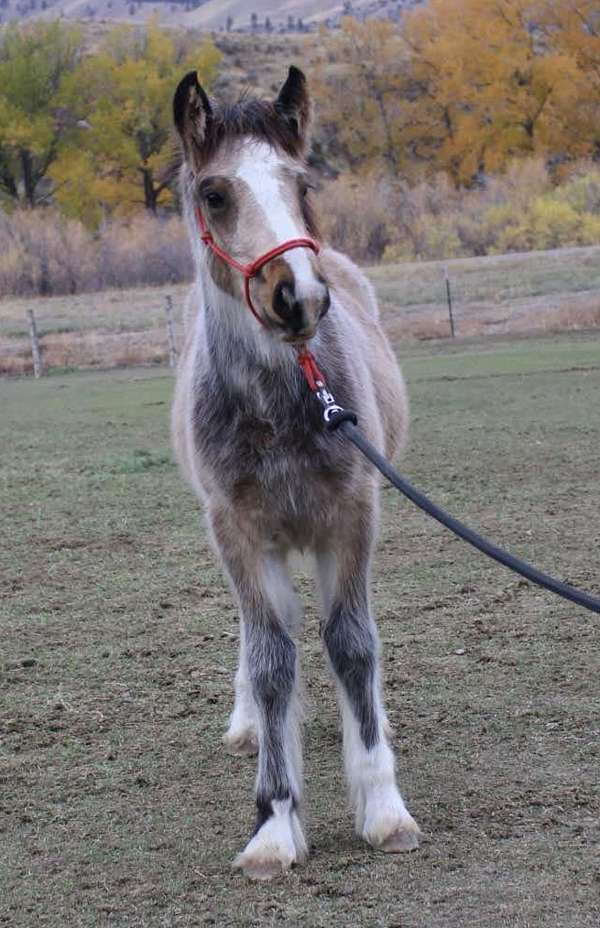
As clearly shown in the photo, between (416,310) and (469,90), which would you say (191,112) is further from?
(469,90)

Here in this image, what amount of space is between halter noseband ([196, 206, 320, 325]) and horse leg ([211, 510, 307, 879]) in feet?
2.73

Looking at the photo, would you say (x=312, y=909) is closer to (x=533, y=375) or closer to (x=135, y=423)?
(x=135, y=423)

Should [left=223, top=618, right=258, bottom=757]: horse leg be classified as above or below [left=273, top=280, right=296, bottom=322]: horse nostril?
below

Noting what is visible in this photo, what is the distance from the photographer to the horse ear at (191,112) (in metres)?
3.85

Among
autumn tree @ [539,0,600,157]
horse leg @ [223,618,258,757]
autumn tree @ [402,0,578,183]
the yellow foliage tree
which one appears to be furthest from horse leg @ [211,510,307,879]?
autumn tree @ [539,0,600,157]

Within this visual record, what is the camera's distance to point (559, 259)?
32031 mm

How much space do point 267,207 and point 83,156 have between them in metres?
48.3

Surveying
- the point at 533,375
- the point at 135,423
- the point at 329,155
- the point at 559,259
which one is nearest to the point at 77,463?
the point at 135,423

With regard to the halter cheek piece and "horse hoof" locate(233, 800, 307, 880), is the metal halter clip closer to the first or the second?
the halter cheek piece

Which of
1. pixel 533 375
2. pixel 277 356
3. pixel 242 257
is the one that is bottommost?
pixel 533 375

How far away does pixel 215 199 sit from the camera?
3.89 m

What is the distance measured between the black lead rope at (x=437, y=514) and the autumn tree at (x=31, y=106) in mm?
47252

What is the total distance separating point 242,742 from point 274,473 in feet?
4.94

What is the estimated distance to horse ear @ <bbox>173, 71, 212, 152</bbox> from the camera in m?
3.85
